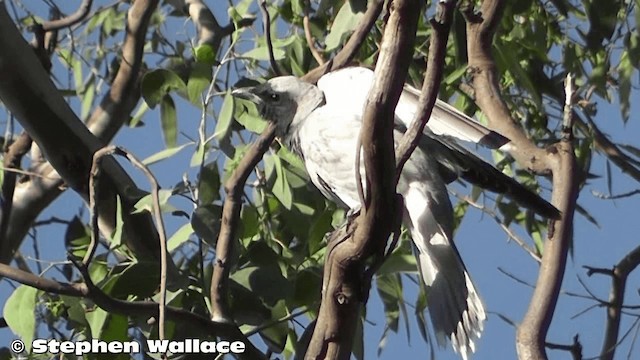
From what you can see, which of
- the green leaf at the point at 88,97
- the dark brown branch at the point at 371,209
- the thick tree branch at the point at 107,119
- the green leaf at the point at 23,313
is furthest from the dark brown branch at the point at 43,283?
the green leaf at the point at 88,97

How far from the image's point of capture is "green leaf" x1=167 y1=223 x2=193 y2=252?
6.89 feet

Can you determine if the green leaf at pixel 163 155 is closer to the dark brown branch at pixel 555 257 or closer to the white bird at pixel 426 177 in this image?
the white bird at pixel 426 177

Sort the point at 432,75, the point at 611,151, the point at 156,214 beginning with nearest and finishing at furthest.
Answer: the point at 432,75 < the point at 156,214 < the point at 611,151

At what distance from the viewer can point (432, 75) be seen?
139cm

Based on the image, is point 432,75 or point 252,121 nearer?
point 432,75

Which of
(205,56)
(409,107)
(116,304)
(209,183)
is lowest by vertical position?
(116,304)

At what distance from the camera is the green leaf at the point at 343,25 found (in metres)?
2.16

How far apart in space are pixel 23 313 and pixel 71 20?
866 mm

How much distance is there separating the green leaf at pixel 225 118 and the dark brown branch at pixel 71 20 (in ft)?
1.94

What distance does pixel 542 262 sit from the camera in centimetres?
172

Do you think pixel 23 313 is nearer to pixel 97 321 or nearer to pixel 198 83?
pixel 97 321

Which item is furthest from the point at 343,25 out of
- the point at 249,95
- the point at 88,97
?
the point at 88,97

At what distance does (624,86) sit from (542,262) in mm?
778

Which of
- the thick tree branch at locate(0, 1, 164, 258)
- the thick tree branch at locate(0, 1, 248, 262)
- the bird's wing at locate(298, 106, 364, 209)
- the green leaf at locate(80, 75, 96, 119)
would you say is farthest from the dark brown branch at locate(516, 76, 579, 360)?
the green leaf at locate(80, 75, 96, 119)
